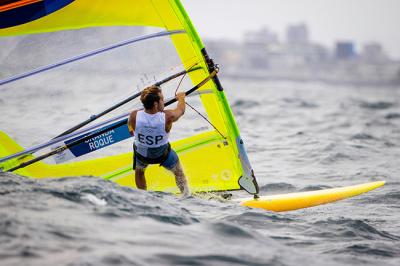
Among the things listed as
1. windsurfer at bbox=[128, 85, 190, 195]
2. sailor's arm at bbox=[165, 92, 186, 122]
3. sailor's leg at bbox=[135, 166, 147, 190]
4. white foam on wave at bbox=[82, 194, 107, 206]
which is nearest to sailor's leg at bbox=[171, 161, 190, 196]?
windsurfer at bbox=[128, 85, 190, 195]

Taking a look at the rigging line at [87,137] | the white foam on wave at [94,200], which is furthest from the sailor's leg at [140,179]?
the white foam on wave at [94,200]

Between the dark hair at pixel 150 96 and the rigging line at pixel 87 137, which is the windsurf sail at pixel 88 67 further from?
the dark hair at pixel 150 96

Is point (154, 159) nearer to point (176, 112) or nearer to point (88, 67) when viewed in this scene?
point (176, 112)

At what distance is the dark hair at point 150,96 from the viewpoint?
7293 mm

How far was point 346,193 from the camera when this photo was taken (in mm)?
8977

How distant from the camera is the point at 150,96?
23.9ft

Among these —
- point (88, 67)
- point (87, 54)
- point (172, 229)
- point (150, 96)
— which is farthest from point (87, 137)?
point (172, 229)

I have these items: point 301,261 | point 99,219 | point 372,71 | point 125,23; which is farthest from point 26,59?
point 372,71

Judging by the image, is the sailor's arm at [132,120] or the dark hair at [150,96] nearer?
the dark hair at [150,96]

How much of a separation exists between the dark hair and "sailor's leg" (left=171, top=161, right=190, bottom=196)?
91cm

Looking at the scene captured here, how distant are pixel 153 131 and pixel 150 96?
1.36 ft

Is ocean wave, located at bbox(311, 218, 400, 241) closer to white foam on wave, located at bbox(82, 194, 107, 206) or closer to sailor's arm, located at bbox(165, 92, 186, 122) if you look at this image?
sailor's arm, located at bbox(165, 92, 186, 122)

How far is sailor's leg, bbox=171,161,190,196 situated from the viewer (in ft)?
25.8

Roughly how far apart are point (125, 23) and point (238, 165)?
87.7 inches
